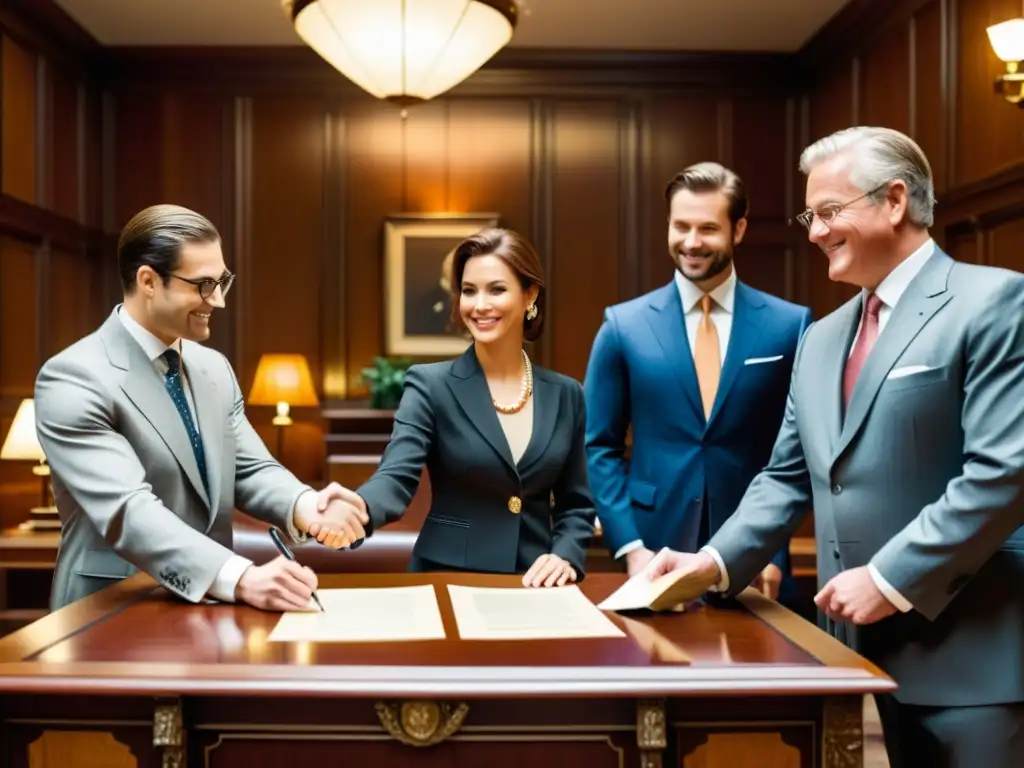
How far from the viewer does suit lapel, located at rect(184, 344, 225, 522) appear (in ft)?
8.34

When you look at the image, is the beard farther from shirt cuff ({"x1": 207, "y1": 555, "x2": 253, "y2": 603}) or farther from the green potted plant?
the green potted plant

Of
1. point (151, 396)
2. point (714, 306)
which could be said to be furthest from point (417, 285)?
point (151, 396)

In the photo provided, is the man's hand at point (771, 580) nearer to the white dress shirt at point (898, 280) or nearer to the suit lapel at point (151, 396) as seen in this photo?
the white dress shirt at point (898, 280)

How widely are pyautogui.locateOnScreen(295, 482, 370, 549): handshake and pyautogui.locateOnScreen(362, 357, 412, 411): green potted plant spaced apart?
5729 millimetres

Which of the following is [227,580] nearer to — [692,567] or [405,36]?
[692,567]

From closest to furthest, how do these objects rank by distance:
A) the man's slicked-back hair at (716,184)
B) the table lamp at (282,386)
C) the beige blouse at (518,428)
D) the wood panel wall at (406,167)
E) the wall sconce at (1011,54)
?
the beige blouse at (518,428)
the man's slicked-back hair at (716,184)
the wall sconce at (1011,54)
the table lamp at (282,386)
the wood panel wall at (406,167)

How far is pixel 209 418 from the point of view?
2600mm

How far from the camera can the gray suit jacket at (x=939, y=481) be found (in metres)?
1.92

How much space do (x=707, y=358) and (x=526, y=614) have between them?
130 cm

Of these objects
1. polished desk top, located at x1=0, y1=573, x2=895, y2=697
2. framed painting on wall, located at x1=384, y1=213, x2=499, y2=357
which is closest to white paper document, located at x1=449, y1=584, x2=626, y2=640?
polished desk top, located at x1=0, y1=573, x2=895, y2=697

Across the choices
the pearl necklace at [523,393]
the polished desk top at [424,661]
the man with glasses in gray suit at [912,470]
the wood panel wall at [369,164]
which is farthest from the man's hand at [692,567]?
the wood panel wall at [369,164]

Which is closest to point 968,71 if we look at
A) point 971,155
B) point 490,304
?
point 971,155

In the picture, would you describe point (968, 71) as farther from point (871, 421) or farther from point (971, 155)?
point (871, 421)

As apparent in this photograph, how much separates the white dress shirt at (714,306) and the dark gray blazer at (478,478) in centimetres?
67
